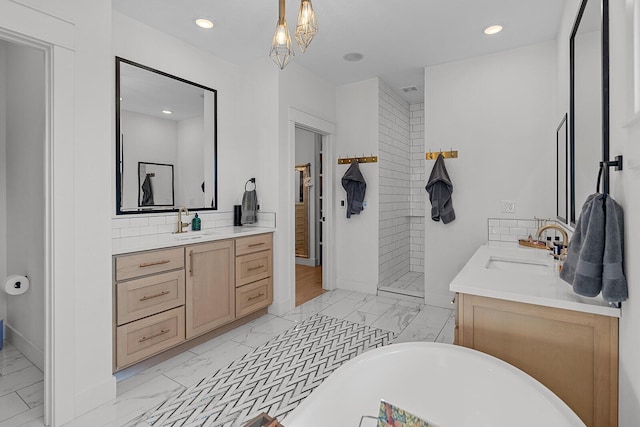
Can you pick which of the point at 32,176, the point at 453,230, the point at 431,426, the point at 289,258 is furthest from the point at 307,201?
the point at 431,426

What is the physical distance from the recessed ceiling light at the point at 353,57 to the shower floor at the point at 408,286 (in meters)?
2.71

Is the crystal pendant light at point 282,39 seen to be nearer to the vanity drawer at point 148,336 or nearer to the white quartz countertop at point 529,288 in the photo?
the white quartz countertop at point 529,288

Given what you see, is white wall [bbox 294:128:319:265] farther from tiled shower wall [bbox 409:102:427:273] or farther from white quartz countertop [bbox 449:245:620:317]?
white quartz countertop [bbox 449:245:620:317]

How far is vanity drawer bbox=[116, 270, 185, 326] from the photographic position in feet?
6.86

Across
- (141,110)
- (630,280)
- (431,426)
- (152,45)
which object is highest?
(152,45)

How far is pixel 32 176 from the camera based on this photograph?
2299 millimetres

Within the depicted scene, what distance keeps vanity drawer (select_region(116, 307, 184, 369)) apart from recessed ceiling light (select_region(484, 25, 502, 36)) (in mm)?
3507

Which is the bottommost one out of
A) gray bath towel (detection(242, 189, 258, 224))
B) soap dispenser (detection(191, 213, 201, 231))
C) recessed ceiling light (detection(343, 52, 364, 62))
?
soap dispenser (detection(191, 213, 201, 231))

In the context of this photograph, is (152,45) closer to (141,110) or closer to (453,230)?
(141,110)

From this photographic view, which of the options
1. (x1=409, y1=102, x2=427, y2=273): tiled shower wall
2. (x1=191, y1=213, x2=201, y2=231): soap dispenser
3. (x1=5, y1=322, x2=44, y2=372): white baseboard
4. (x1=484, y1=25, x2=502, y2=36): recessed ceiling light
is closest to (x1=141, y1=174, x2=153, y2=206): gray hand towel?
(x1=191, y1=213, x2=201, y2=231): soap dispenser

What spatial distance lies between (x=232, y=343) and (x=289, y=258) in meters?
1.09

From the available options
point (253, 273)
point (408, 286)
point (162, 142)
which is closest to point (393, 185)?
point (408, 286)

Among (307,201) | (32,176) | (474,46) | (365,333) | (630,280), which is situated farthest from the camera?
(307,201)

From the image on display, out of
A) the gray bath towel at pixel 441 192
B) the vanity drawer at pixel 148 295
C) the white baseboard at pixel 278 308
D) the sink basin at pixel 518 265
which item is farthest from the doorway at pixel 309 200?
the sink basin at pixel 518 265
